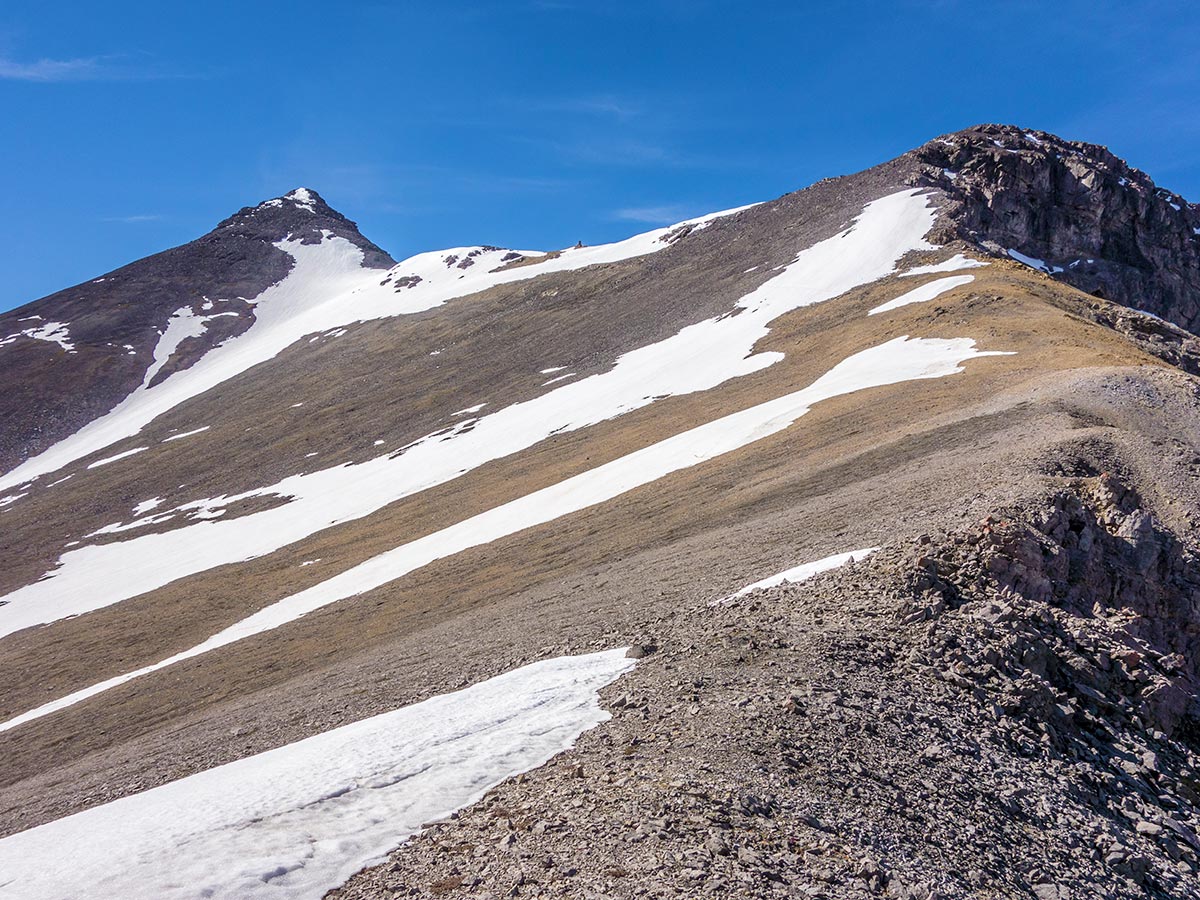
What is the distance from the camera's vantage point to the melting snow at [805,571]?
1675 cm

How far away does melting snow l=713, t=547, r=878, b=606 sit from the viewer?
55.0 ft

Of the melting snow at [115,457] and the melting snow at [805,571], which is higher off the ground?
the melting snow at [115,457]

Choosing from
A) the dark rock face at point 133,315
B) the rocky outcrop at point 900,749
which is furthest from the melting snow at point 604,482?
the dark rock face at point 133,315

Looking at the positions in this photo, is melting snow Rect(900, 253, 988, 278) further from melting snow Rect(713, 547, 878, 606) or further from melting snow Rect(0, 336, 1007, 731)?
melting snow Rect(713, 547, 878, 606)

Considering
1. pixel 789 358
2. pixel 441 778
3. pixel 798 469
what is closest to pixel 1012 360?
pixel 798 469

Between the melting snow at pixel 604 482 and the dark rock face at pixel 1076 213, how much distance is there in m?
37.2

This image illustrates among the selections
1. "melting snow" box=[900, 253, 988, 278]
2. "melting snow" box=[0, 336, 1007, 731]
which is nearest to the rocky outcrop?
"melting snow" box=[0, 336, 1007, 731]

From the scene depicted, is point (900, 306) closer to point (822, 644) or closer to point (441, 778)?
point (822, 644)

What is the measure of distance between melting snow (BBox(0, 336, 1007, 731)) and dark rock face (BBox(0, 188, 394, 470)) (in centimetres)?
6887

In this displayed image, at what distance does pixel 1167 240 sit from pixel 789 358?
55165 millimetres

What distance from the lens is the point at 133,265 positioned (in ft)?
423

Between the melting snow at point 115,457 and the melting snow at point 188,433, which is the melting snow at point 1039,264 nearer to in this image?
the melting snow at point 188,433

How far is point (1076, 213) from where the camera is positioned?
75000mm

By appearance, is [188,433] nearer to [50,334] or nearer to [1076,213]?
[50,334]
